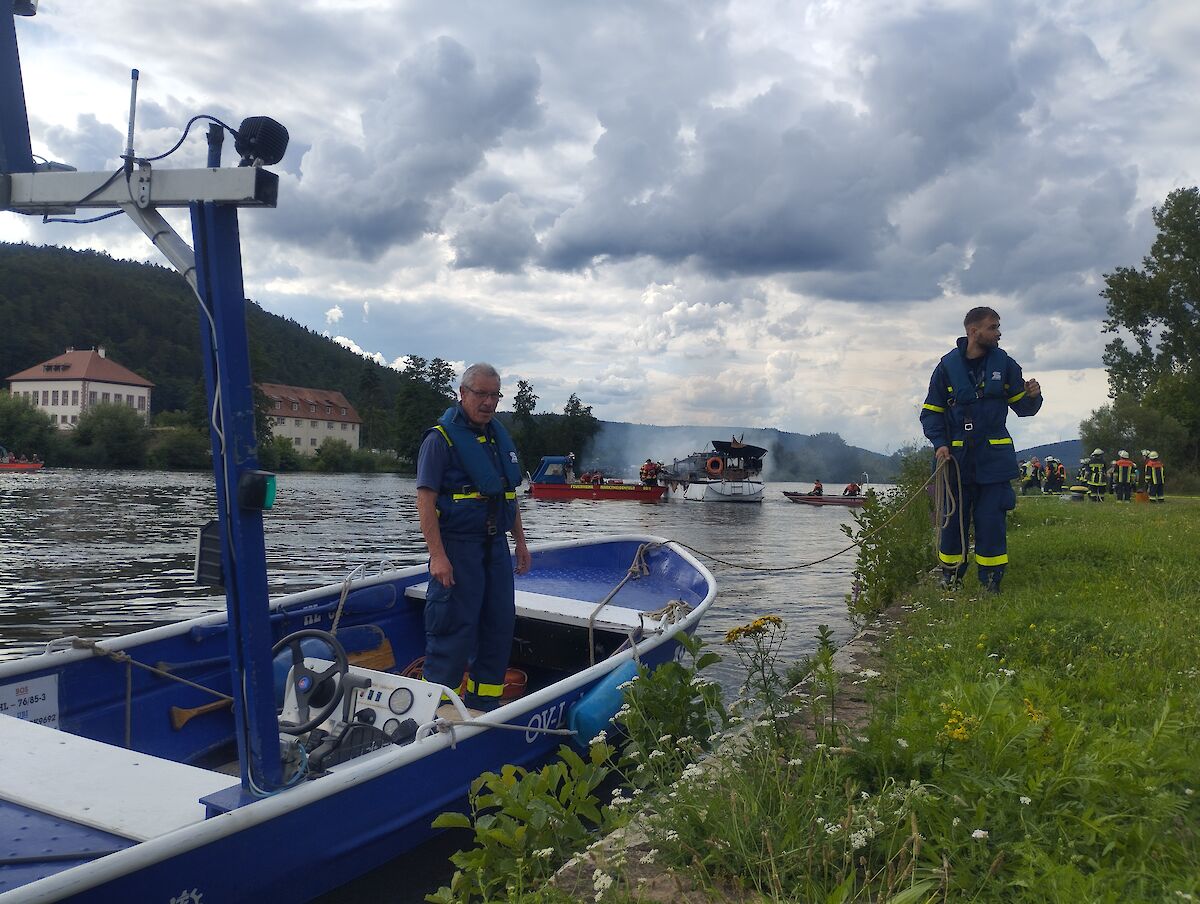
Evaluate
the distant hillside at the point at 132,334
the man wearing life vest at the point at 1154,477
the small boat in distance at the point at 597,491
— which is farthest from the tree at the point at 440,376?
the man wearing life vest at the point at 1154,477

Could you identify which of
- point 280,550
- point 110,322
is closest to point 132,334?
point 110,322

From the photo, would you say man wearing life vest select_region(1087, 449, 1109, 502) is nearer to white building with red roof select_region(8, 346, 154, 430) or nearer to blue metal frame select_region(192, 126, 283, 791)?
blue metal frame select_region(192, 126, 283, 791)

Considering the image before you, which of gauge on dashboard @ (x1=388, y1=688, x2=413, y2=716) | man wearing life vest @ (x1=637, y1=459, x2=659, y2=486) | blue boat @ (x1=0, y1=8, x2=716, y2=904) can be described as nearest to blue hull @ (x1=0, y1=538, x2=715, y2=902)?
→ blue boat @ (x1=0, y1=8, x2=716, y2=904)

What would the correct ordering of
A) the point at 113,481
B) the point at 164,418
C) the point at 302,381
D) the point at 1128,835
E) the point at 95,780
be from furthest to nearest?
the point at 302,381 < the point at 164,418 < the point at 113,481 < the point at 95,780 < the point at 1128,835

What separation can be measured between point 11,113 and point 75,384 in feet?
371

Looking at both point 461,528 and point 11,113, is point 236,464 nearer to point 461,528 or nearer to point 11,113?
point 11,113

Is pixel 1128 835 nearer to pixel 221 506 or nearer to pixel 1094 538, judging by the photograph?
pixel 221 506

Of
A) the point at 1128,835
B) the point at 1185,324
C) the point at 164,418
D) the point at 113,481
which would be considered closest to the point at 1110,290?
the point at 1185,324

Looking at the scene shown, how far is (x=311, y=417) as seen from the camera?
4572 inches

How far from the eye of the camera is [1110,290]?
146 ft

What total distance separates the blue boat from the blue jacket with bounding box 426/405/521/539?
3.23 ft

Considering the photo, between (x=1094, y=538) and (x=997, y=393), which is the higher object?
(x=997, y=393)

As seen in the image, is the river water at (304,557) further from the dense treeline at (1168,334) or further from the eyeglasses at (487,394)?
the dense treeline at (1168,334)

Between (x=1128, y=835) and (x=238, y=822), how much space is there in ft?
9.39
